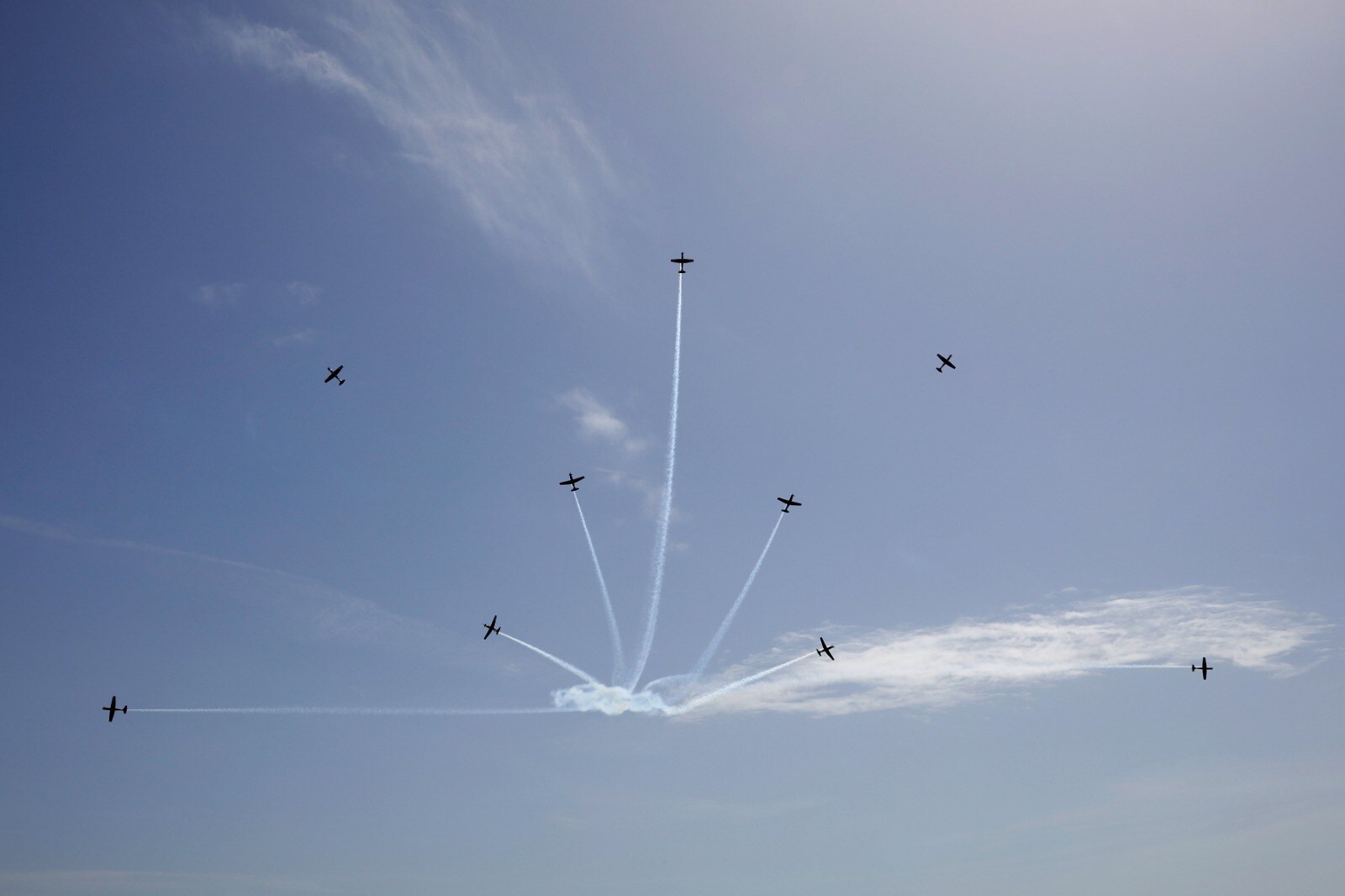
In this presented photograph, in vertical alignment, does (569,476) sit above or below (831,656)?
above

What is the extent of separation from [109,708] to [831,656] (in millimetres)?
148947

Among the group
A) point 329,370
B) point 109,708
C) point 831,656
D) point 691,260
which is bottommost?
point 109,708

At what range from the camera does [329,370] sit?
164625 mm

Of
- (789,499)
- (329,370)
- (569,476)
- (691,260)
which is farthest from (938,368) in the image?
(329,370)

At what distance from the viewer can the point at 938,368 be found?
171125mm

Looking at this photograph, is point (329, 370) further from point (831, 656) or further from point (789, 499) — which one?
point (831, 656)

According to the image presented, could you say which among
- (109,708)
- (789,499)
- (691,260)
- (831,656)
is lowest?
(109,708)

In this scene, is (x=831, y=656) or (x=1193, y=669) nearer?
(x=831, y=656)

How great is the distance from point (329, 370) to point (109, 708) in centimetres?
8196

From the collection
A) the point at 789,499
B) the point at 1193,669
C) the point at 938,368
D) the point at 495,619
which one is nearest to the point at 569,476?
the point at 495,619

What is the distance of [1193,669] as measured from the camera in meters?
173

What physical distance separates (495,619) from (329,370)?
63.7m

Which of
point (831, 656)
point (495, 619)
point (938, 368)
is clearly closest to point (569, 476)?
point (495, 619)

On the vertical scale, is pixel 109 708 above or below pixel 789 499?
below
